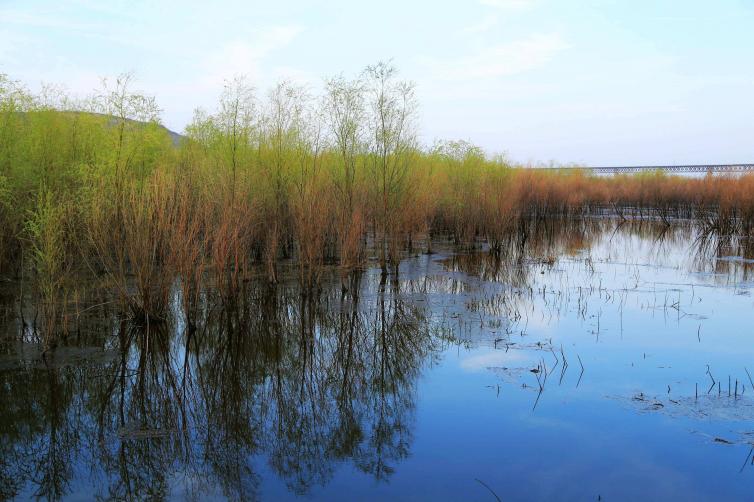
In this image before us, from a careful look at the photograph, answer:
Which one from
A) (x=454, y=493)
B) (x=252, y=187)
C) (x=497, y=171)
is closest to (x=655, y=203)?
(x=497, y=171)

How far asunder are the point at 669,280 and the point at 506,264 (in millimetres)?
3450

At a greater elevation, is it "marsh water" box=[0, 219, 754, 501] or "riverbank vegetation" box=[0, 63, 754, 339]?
"riverbank vegetation" box=[0, 63, 754, 339]

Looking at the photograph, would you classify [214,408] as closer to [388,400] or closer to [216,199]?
[388,400]

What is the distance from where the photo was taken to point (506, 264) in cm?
1347

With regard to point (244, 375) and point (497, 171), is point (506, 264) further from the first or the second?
point (244, 375)

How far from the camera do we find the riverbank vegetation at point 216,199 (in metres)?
7.21

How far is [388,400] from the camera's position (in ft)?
17.9

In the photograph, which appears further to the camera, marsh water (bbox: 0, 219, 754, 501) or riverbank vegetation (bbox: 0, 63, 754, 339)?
riverbank vegetation (bbox: 0, 63, 754, 339)

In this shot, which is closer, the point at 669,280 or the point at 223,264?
the point at 223,264

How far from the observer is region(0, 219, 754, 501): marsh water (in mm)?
4016

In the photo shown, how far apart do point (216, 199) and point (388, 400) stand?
506cm

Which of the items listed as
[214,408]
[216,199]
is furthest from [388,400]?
[216,199]

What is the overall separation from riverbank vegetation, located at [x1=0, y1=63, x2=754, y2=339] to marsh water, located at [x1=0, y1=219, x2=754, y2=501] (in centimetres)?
73

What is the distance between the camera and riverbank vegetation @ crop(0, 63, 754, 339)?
23.6ft
